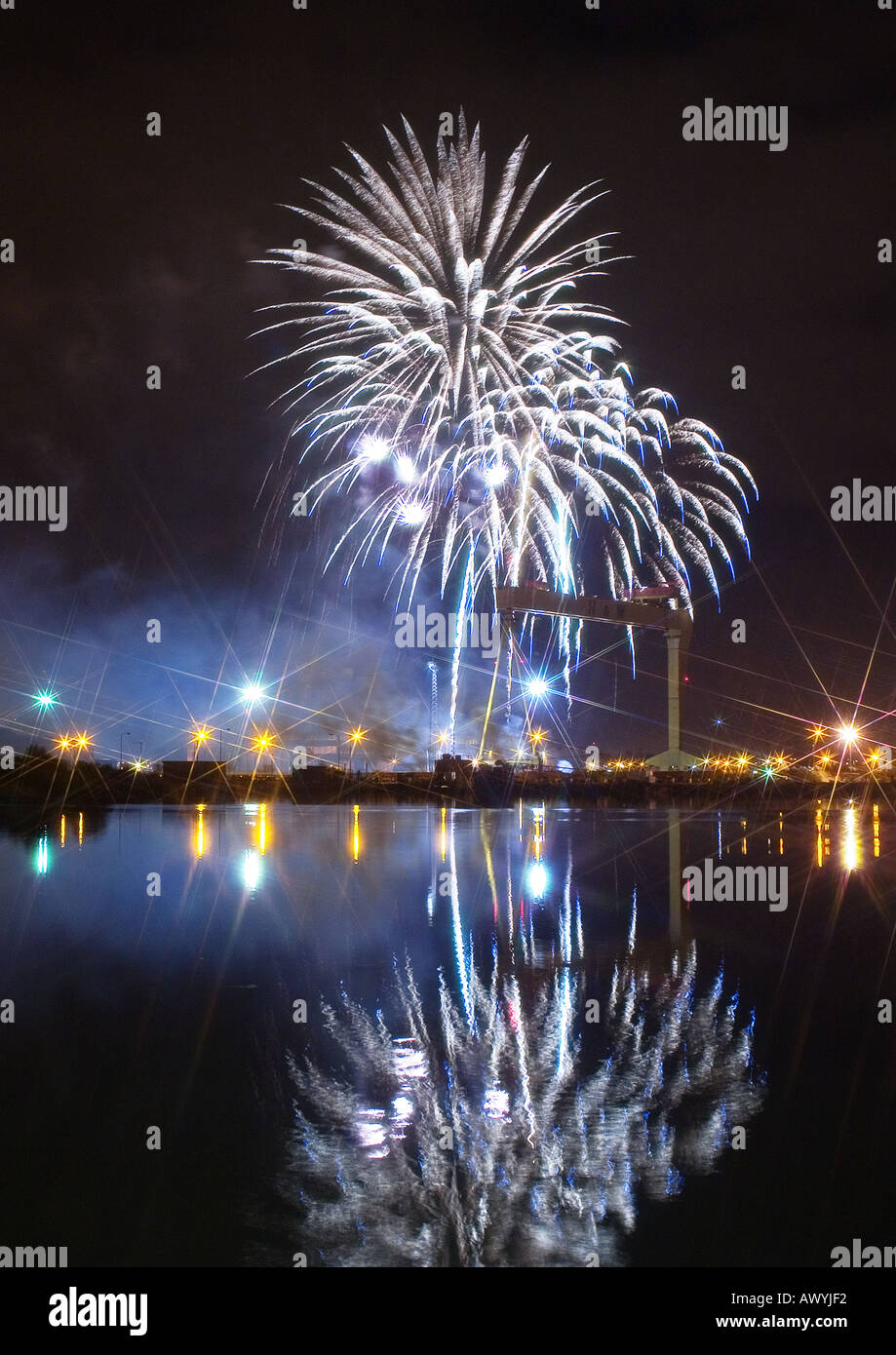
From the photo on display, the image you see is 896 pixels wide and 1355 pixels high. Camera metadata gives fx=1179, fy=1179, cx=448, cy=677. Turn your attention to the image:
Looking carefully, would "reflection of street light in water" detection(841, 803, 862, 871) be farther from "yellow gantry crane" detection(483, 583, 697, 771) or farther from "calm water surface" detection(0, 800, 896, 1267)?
"yellow gantry crane" detection(483, 583, 697, 771)

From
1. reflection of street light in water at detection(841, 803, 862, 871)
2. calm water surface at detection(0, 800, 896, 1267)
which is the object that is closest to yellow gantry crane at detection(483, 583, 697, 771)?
reflection of street light in water at detection(841, 803, 862, 871)

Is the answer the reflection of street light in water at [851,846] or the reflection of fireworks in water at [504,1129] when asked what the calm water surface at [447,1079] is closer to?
the reflection of fireworks in water at [504,1129]

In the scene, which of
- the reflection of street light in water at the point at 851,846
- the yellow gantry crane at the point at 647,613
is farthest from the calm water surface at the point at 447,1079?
the yellow gantry crane at the point at 647,613

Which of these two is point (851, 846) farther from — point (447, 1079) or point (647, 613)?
point (647, 613)

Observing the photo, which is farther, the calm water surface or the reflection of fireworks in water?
the calm water surface

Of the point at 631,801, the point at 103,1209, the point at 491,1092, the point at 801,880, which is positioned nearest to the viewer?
the point at 103,1209
